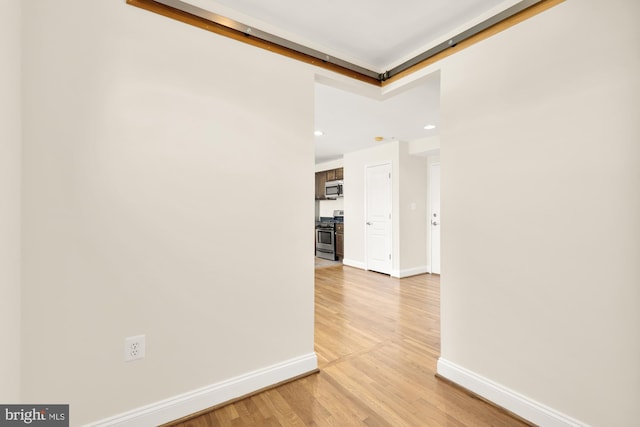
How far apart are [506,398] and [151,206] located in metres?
2.30

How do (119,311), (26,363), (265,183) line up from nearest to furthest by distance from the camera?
(26,363) → (119,311) → (265,183)

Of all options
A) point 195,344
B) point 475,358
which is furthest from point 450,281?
point 195,344

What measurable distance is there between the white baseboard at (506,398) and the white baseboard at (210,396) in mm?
949

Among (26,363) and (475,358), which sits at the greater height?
(26,363)

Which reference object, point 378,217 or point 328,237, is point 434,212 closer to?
point 378,217

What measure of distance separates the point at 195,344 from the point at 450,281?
1.70 meters

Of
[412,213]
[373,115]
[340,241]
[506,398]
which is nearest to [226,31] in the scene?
[373,115]

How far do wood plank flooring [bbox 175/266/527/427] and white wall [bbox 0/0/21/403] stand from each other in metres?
0.88

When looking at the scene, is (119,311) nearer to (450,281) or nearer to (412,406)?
(412,406)

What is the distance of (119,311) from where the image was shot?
1477 mm

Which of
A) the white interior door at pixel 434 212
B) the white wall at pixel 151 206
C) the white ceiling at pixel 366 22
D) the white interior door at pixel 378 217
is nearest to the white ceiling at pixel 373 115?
the white ceiling at pixel 366 22

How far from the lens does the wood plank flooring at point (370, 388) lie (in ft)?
5.31

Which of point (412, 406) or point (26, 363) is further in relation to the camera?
point (412, 406)

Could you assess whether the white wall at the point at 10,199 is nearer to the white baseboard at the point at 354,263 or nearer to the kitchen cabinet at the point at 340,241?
the white baseboard at the point at 354,263
